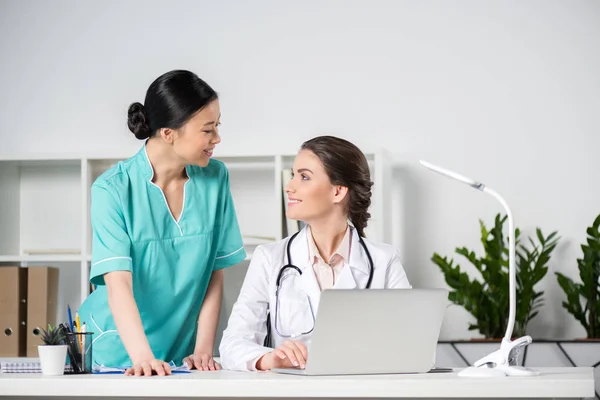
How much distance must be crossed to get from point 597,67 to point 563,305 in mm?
1098

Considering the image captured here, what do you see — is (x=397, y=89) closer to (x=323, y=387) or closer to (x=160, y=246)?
(x=160, y=246)

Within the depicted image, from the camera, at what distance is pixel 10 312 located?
12.0 feet

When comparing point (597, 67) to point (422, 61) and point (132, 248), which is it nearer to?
point (422, 61)

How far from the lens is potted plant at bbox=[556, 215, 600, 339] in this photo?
11.6 feet

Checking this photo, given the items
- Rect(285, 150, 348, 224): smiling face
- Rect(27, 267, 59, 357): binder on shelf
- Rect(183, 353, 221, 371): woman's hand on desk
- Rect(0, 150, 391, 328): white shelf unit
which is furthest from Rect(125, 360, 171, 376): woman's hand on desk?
Rect(27, 267, 59, 357): binder on shelf

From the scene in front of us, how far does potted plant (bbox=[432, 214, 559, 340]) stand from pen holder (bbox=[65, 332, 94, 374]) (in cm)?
207

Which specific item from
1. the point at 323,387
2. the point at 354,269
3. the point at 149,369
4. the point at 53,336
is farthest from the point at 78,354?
the point at 354,269

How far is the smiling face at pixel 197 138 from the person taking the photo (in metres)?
2.22

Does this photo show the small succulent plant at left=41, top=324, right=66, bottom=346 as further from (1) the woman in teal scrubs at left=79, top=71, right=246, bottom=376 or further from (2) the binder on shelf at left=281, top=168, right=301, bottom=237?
(2) the binder on shelf at left=281, top=168, right=301, bottom=237

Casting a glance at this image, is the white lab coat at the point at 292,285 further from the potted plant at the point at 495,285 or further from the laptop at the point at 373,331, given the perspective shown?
the potted plant at the point at 495,285

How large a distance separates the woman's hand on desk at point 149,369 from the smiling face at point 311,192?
643 mm

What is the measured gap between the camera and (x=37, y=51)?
4195mm

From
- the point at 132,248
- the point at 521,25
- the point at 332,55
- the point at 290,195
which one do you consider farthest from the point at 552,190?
the point at 132,248

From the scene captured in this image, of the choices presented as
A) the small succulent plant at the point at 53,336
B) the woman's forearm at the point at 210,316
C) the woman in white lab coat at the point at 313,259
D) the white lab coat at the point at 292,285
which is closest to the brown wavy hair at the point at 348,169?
the woman in white lab coat at the point at 313,259
